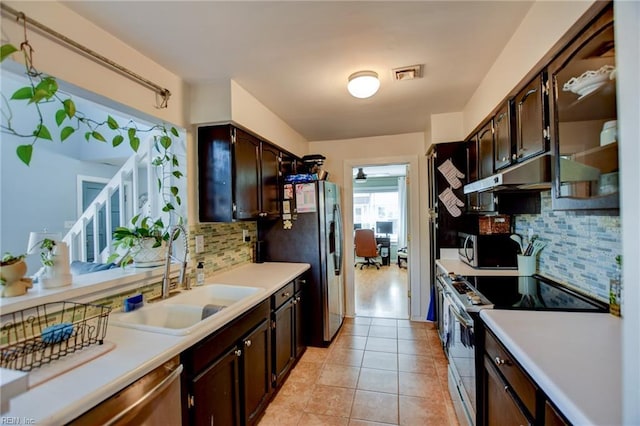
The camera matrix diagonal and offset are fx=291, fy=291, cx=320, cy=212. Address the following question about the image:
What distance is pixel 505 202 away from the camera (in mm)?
2291

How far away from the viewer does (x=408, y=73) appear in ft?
6.84

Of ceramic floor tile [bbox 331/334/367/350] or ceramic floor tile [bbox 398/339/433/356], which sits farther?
ceramic floor tile [bbox 331/334/367/350]

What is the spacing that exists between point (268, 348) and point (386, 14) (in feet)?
7.23

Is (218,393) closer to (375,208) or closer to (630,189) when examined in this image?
(630,189)

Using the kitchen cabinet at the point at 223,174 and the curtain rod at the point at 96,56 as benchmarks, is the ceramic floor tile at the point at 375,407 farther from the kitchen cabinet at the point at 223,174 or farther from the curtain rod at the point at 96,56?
the curtain rod at the point at 96,56

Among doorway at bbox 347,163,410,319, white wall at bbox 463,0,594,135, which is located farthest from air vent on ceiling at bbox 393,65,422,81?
doorway at bbox 347,163,410,319

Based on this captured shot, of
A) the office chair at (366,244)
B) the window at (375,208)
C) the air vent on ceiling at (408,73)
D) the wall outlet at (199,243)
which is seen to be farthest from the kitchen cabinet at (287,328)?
the window at (375,208)

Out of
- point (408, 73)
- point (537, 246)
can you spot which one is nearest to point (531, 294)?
point (537, 246)

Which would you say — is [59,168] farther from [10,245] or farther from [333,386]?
[333,386]

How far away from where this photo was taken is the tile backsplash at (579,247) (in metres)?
1.44

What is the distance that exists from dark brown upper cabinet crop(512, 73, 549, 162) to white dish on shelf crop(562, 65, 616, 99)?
21cm

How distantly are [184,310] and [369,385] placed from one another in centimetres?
157

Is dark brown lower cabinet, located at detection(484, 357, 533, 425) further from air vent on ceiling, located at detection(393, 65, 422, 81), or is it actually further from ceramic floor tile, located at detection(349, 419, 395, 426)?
air vent on ceiling, located at detection(393, 65, 422, 81)

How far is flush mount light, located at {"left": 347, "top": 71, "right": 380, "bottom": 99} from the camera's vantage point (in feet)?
6.72
